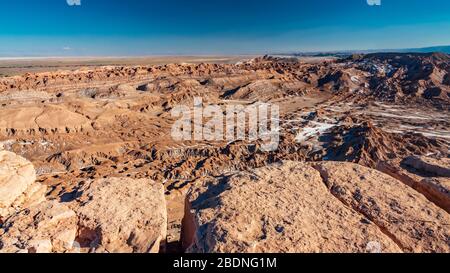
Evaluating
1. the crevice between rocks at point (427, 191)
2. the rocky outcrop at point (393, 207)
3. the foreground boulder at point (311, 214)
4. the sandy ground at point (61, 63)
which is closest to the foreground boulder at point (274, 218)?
the foreground boulder at point (311, 214)

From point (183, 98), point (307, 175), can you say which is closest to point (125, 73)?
point (183, 98)

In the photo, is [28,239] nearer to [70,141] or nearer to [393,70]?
[70,141]

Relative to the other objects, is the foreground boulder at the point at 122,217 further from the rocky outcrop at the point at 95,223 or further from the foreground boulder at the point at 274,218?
the foreground boulder at the point at 274,218

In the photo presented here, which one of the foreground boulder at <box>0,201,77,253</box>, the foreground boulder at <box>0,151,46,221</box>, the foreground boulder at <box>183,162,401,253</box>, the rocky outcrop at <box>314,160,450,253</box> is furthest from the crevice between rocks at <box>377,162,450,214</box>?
the foreground boulder at <box>0,151,46,221</box>

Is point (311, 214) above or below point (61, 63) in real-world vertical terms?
below

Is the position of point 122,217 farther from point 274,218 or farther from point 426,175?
point 426,175

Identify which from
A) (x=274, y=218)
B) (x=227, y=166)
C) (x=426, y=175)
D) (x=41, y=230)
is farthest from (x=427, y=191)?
(x=227, y=166)
